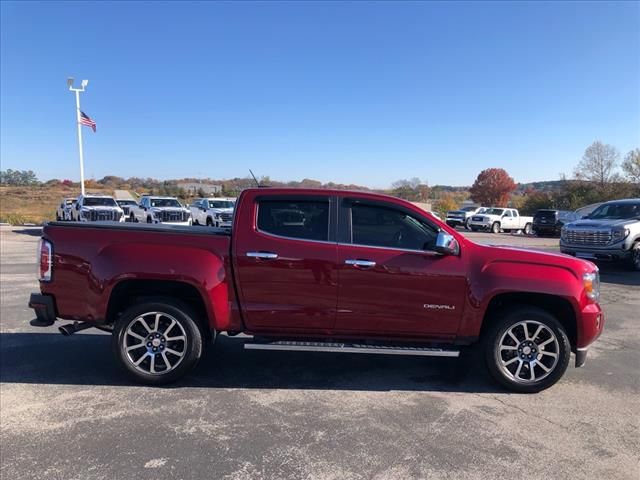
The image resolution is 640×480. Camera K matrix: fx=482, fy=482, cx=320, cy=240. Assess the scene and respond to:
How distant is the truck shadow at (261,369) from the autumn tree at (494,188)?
269 ft

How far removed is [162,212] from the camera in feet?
81.9

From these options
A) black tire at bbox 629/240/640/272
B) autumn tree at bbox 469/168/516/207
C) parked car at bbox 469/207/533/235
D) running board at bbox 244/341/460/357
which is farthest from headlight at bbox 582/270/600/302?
autumn tree at bbox 469/168/516/207

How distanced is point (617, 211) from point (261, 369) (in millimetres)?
12723

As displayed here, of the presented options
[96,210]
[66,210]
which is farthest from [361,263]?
[66,210]

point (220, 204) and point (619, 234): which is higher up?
point (220, 204)

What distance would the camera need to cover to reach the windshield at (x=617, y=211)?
13.2 metres

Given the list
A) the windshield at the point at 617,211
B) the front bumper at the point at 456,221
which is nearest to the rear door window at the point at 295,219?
the windshield at the point at 617,211

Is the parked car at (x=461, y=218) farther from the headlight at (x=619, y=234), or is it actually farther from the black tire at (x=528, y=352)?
the black tire at (x=528, y=352)

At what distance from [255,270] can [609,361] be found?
4.18m

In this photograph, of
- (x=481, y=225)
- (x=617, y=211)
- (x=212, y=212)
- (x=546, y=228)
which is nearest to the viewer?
(x=617, y=211)

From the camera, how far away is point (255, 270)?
4426 mm

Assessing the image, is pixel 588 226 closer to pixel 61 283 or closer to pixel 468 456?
pixel 468 456

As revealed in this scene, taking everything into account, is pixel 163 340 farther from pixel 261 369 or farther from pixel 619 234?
pixel 619 234

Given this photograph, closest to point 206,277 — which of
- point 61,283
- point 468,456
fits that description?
point 61,283
